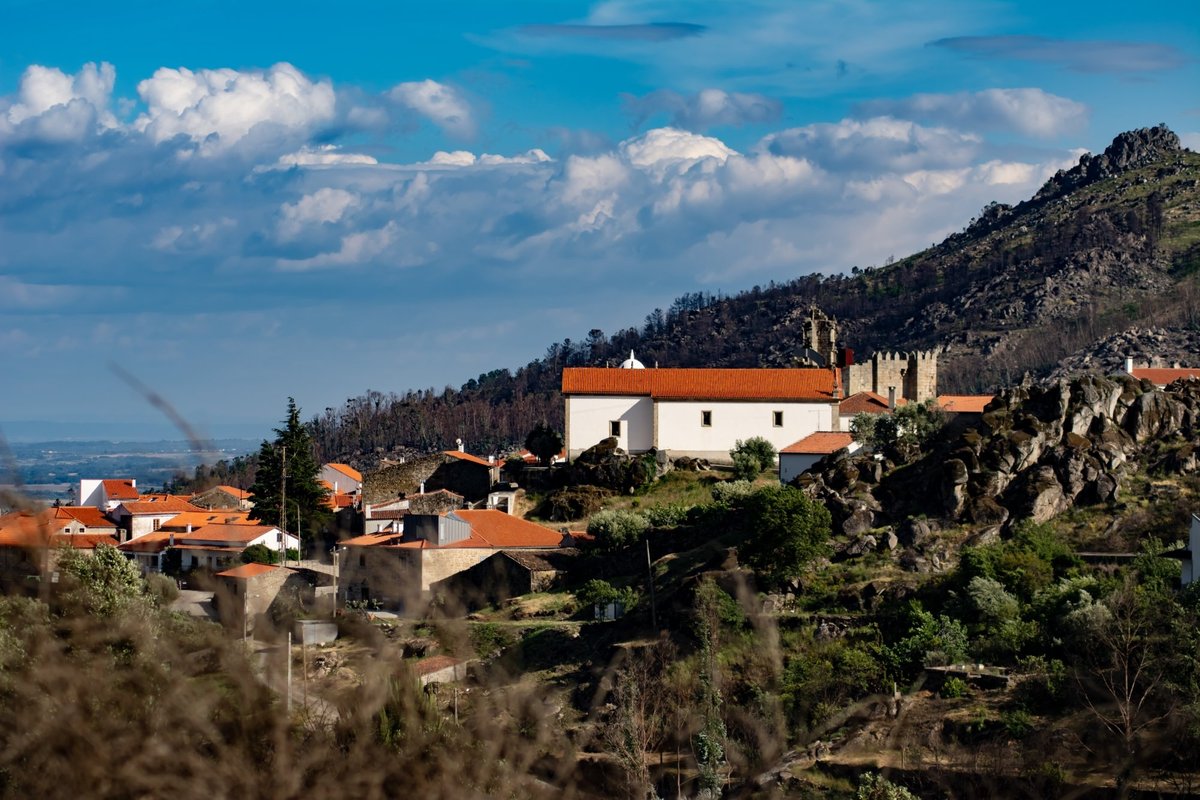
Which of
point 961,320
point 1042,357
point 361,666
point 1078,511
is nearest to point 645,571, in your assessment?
point 1078,511

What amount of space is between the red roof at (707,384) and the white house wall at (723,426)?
33 centimetres

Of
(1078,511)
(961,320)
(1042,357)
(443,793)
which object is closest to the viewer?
(443,793)

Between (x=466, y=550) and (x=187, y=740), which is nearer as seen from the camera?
(x=187, y=740)

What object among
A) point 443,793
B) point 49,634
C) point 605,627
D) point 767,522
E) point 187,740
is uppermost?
point 49,634

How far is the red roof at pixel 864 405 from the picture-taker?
5258cm

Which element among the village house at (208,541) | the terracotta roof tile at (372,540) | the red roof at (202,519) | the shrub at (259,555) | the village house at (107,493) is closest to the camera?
the shrub at (259,555)

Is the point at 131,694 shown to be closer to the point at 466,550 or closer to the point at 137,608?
the point at 137,608

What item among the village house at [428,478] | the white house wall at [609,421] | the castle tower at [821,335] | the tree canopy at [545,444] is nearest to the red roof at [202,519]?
the village house at [428,478]

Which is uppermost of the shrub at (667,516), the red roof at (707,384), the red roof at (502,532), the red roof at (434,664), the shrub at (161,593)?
the red roof at (707,384)

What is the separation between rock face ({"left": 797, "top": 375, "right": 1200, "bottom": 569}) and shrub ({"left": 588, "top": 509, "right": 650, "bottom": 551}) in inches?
190

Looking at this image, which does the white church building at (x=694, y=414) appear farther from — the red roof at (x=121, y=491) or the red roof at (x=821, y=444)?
the red roof at (x=121, y=491)

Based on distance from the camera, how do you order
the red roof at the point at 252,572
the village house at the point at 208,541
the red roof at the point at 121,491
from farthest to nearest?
the red roof at the point at 121,491 → the village house at the point at 208,541 → the red roof at the point at 252,572

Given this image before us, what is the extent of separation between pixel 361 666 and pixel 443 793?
1.43ft

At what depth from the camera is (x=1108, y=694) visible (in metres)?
25.2
